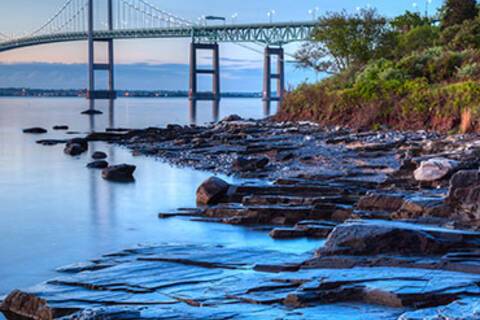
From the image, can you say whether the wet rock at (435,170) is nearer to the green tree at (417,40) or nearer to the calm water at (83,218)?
the calm water at (83,218)

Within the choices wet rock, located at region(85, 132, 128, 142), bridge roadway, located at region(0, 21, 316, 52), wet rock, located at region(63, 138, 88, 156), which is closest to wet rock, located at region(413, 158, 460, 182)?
wet rock, located at region(63, 138, 88, 156)

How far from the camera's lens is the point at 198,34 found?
99.9 m

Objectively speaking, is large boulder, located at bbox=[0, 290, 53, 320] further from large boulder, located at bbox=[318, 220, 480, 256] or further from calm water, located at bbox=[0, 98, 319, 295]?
large boulder, located at bbox=[318, 220, 480, 256]

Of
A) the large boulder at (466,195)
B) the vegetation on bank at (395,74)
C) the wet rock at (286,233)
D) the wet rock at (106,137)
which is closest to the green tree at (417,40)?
the vegetation on bank at (395,74)

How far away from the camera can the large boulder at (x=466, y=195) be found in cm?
821

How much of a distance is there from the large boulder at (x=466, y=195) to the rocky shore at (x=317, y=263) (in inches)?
0.5

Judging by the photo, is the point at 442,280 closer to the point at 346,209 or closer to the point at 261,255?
the point at 261,255

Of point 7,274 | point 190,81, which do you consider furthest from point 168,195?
point 190,81

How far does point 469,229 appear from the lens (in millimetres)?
7691

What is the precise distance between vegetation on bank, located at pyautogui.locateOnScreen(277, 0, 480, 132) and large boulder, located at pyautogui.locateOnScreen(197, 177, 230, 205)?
26.1ft

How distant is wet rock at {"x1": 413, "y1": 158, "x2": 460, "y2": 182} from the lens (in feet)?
36.2

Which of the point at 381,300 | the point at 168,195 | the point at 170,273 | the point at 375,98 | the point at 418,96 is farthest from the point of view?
the point at 375,98

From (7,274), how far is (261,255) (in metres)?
2.41

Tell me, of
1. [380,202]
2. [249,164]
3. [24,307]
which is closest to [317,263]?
[24,307]
